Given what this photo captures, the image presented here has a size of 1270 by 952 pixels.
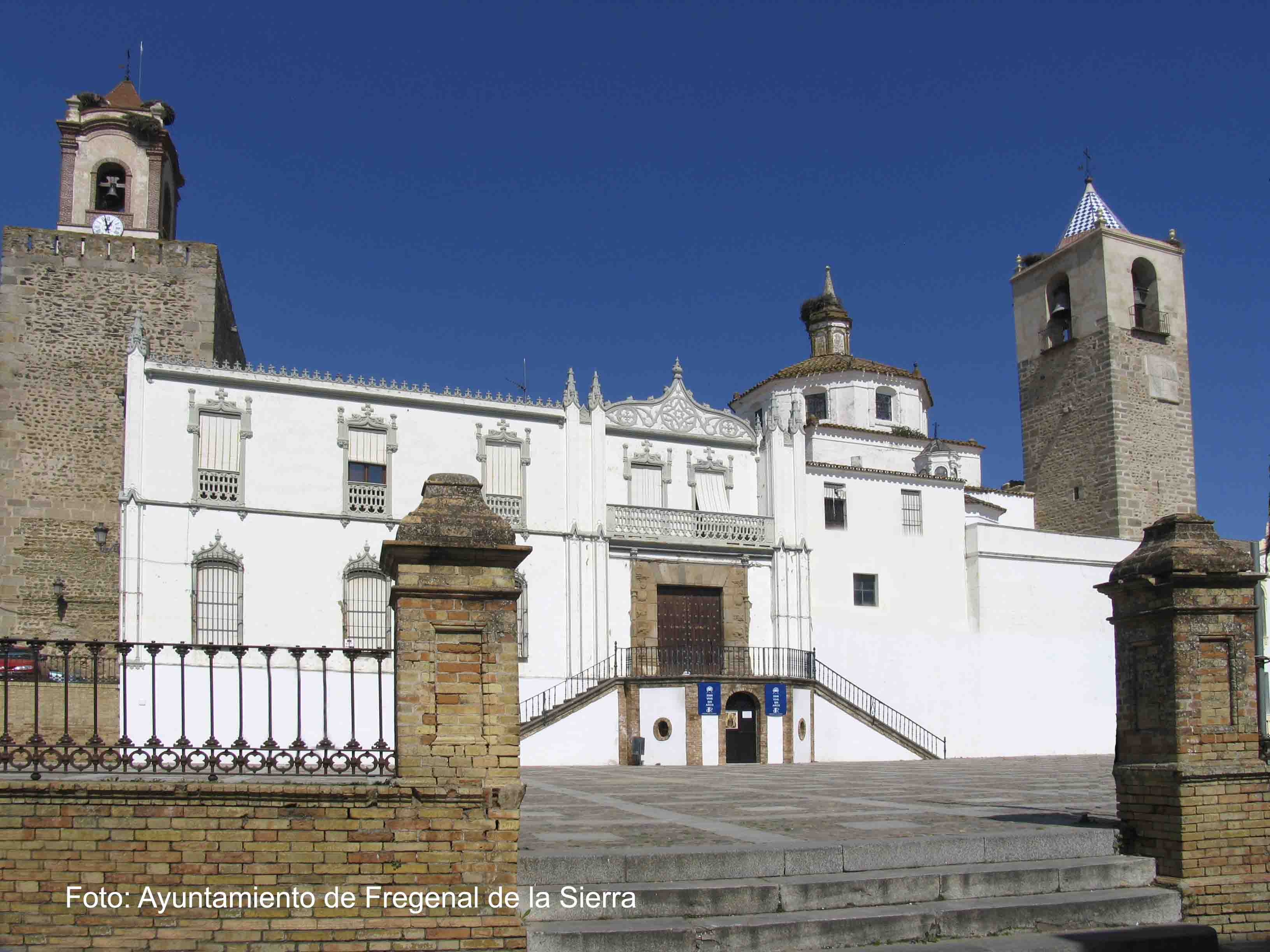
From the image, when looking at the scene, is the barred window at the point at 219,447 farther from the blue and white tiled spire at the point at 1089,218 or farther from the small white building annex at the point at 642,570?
the blue and white tiled spire at the point at 1089,218

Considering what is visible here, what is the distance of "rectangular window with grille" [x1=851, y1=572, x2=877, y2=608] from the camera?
111 feet

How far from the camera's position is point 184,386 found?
27734 mm

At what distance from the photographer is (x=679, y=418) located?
3331 centimetres

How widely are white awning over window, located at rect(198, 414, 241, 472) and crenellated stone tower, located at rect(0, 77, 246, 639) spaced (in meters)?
4.36

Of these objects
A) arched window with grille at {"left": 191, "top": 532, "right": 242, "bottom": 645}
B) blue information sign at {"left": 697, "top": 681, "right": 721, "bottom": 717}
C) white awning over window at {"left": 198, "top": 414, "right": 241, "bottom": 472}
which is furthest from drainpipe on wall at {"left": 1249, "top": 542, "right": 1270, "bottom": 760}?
white awning over window at {"left": 198, "top": 414, "right": 241, "bottom": 472}

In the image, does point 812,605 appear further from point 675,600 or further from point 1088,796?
point 1088,796

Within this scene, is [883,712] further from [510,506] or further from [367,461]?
[367,461]

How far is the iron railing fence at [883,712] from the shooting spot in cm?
3262

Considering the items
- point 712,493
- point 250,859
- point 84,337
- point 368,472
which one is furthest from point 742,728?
point 250,859

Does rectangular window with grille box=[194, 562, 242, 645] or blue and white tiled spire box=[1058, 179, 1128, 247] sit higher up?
blue and white tiled spire box=[1058, 179, 1128, 247]

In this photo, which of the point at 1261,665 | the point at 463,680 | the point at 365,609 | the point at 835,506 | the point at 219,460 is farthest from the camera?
the point at 835,506

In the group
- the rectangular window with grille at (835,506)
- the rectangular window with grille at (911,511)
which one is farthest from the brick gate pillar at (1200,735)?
the rectangular window with grille at (911,511)

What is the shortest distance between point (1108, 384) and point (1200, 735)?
3399 centimetres

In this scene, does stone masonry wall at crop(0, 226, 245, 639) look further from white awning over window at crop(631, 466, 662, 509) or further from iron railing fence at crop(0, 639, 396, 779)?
white awning over window at crop(631, 466, 662, 509)
